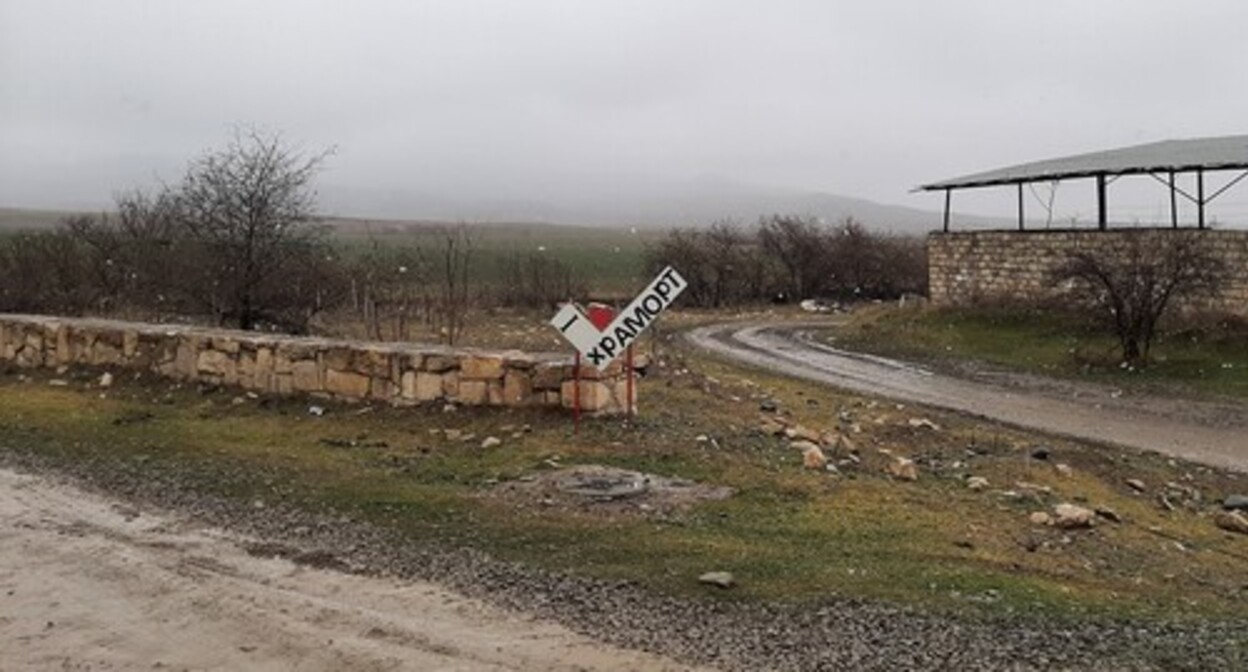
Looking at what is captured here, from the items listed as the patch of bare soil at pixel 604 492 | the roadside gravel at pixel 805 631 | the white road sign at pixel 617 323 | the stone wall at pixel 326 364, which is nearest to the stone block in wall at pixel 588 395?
the stone wall at pixel 326 364

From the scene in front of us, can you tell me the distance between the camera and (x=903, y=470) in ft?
30.9

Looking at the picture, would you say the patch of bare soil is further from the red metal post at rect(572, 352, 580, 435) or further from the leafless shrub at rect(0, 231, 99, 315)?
the leafless shrub at rect(0, 231, 99, 315)

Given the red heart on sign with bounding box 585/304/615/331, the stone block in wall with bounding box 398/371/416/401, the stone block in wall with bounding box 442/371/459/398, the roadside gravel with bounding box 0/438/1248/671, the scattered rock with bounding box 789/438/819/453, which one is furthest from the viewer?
the stone block in wall with bounding box 398/371/416/401

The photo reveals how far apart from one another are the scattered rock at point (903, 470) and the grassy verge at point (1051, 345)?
10004mm

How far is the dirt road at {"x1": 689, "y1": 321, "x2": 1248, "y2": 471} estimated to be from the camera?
13312 millimetres

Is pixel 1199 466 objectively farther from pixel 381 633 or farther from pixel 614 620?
pixel 381 633

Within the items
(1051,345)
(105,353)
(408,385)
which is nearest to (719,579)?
(408,385)

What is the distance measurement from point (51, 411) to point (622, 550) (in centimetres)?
781

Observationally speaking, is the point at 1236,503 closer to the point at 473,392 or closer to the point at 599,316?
the point at 599,316

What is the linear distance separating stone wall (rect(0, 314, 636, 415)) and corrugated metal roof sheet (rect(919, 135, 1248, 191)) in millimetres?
17857

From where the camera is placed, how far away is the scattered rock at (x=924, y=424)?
1266cm

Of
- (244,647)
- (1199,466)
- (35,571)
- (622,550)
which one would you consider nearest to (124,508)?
(35,571)

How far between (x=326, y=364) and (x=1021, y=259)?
19742mm

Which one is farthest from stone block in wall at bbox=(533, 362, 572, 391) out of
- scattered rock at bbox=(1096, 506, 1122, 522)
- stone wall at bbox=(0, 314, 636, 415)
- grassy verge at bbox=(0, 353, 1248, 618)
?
scattered rock at bbox=(1096, 506, 1122, 522)
